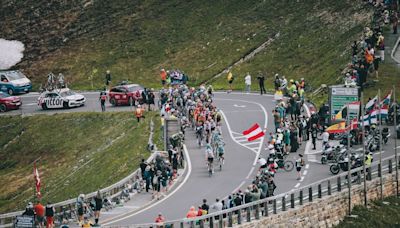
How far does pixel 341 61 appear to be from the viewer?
3322 inches

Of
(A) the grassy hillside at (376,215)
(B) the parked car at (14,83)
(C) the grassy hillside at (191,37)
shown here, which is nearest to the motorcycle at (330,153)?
(A) the grassy hillside at (376,215)

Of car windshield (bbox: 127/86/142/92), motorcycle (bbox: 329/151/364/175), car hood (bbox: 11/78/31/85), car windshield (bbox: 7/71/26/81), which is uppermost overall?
car windshield (bbox: 7/71/26/81)

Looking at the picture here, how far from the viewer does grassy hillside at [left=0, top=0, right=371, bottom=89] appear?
302 feet

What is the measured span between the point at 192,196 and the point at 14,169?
81.2ft

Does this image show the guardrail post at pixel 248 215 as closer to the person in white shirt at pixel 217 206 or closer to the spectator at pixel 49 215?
the person in white shirt at pixel 217 206

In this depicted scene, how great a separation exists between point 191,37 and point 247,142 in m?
37.2

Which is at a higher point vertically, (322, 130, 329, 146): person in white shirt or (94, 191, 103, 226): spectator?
(322, 130, 329, 146): person in white shirt

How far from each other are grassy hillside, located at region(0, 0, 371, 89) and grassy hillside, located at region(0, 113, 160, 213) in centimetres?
1276

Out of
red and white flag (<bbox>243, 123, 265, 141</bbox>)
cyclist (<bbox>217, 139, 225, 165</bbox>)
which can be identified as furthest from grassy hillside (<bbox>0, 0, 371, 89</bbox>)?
red and white flag (<bbox>243, 123, 265, 141</bbox>)

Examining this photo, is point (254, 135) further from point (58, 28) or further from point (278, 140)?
point (58, 28)

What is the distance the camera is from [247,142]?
66.7 metres

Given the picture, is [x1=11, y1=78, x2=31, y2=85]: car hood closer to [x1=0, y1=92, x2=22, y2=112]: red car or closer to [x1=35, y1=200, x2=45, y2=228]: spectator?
[x1=0, y1=92, x2=22, y2=112]: red car

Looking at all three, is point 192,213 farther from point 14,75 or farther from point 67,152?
point 14,75

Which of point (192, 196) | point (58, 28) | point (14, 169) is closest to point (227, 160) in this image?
point (192, 196)
